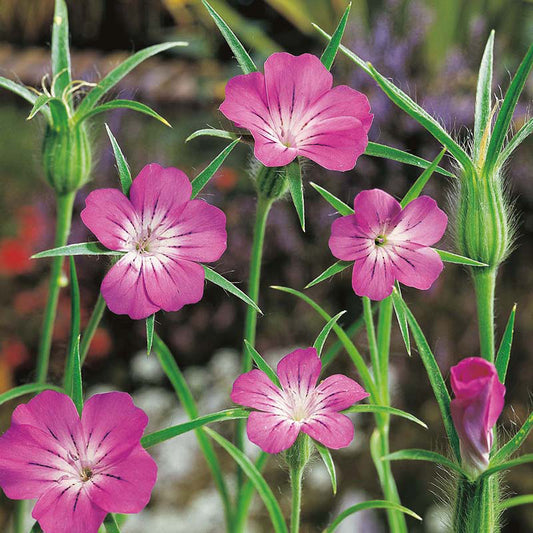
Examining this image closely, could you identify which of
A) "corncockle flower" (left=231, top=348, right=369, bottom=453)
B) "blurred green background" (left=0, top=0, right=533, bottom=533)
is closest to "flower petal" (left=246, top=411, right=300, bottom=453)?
"corncockle flower" (left=231, top=348, right=369, bottom=453)

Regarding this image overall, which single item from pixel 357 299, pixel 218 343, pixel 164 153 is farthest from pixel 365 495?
pixel 164 153

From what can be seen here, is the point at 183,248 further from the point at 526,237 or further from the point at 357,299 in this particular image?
the point at 526,237

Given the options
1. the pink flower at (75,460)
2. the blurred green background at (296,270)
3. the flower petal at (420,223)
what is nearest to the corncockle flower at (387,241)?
the flower petal at (420,223)

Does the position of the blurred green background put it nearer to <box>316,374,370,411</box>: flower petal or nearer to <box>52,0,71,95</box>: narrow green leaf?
<box>52,0,71,95</box>: narrow green leaf

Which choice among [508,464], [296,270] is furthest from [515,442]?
[296,270]

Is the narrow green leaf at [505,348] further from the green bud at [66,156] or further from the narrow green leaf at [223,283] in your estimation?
the green bud at [66,156]

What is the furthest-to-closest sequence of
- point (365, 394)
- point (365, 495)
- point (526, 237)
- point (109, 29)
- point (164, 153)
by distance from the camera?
point (109, 29), point (164, 153), point (526, 237), point (365, 495), point (365, 394)
